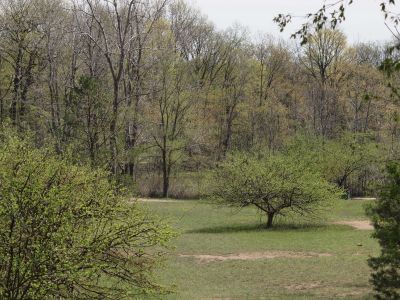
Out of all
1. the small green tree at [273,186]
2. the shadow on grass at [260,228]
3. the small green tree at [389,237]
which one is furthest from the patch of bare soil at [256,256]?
the small green tree at [389,237]

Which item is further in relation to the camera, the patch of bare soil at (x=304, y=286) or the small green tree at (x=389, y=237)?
the patch of bare soil at (x=304, y=286)

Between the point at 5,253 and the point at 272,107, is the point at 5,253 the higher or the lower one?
the lower one

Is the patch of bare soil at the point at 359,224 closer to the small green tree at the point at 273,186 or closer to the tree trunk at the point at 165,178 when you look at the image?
the small green tree at the point at 273,186

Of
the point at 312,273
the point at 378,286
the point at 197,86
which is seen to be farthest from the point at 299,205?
the point at 197,86

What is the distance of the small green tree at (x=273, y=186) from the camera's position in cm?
3061

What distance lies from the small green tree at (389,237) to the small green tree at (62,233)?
452 cm

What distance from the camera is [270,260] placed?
21812mm

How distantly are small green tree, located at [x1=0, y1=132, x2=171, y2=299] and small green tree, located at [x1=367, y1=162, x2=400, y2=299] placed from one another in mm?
4517

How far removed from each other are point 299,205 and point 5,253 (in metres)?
24.4

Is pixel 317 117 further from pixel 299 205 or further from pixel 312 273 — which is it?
pixel 312 273

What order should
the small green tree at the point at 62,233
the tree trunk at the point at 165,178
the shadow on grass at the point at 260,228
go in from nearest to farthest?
the small green tree at the point at 62,233 < the shadow on grass at the point at 260,228 < the tree trunk at the point at 165,178

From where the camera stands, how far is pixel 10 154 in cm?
935

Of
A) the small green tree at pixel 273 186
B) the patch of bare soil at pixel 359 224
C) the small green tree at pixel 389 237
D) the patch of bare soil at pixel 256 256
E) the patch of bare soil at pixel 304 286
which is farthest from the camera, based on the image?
the patch of bare soil at pixel 359 224

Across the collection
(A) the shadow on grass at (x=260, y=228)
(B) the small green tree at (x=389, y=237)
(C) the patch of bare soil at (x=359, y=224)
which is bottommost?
(A) the shadow on grass at (x=260, y=228)
